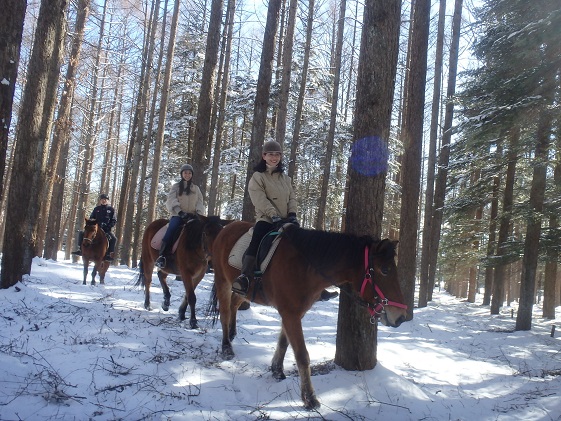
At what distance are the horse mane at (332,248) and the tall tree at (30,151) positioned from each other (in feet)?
23.3

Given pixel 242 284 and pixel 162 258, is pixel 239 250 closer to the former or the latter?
pixel 242 284

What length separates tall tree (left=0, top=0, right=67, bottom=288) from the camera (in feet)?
28.1

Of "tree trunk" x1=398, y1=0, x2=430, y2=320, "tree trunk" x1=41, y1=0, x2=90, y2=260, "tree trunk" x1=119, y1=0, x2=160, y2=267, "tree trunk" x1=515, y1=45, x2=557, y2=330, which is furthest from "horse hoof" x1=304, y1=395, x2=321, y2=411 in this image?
"tree trunk" x1=119, y1=0, x2=160, y2=267

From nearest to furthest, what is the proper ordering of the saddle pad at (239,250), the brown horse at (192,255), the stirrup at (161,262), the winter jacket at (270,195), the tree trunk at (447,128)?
1. the winter jacket at (270,195)
2. the saddle pad at (239,250)
3. the brown horse at (192,255)
4. the stirrup at (161,262)
5. the tree trunk at (447,128)

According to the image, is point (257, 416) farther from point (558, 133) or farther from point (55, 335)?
point (558, 133)

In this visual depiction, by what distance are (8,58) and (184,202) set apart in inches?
170

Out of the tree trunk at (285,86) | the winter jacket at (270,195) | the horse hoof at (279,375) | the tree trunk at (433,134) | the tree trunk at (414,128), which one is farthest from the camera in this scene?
the tree trunk at (433,134)

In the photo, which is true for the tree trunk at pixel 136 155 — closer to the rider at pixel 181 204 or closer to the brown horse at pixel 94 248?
the brown horse at pixel 94 248

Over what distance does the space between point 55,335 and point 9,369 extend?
4.85 ft

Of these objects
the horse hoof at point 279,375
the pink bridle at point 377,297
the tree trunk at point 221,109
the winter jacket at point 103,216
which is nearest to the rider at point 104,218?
the winter jacket at point 103,216

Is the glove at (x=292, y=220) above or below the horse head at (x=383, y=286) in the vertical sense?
above

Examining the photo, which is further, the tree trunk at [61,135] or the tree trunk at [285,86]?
the tree trunk at [61,135]

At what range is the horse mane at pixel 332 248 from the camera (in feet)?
15.1

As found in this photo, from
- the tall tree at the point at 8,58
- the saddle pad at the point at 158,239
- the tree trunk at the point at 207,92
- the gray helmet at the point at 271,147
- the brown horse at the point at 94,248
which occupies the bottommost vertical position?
the brown horse at the point at 94,248
